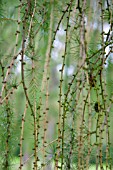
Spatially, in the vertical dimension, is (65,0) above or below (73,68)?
above

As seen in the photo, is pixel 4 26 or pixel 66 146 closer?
pixel 66 146

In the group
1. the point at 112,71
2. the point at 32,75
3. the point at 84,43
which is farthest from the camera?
the point at 112,71

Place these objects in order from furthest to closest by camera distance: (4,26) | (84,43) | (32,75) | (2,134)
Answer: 1. (4,26)
2. (2,134)
3. (32,75)
4. (84,43)

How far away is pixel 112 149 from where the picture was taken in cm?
157

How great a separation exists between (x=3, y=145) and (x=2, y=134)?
2.3 inches

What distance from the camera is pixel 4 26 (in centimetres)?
153

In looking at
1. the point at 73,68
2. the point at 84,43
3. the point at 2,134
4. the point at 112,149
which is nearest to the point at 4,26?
the point at 73,68

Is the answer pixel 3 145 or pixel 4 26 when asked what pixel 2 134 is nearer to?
pixel 3 145

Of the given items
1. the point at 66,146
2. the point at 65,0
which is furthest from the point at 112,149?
the point at 65,0

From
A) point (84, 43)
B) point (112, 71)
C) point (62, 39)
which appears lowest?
point (84, 43)

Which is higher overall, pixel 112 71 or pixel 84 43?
pixel 112 71

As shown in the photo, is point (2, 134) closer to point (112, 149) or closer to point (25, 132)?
point (25, 132)

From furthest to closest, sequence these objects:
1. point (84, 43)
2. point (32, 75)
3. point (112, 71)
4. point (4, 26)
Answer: point (4, 26)
point (112, 71)
point (32, 75)
point (84, 43)

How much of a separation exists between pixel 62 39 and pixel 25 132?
0.39 m
